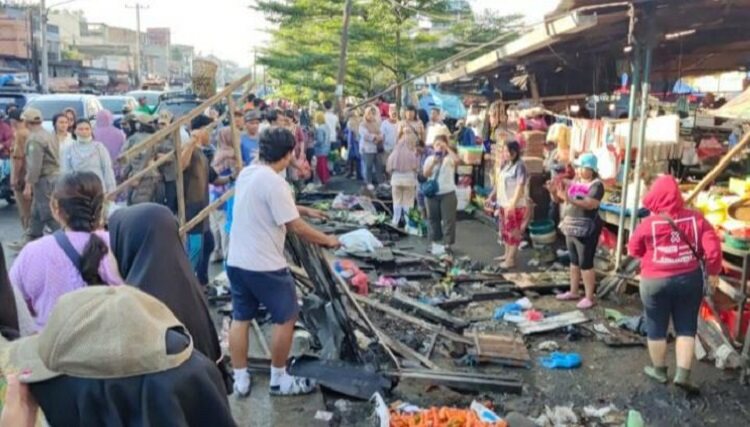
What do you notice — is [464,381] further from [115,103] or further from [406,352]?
[115,103]

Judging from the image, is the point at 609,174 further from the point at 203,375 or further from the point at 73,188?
the point at 203,375

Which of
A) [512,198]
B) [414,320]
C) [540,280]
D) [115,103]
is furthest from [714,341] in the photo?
[115,103]

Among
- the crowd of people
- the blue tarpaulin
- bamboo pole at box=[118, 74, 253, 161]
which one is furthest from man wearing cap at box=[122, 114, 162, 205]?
the blue tarpaulin

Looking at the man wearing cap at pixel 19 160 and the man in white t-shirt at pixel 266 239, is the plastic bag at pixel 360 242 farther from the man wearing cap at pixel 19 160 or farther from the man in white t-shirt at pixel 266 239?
the man in white t-shirt at pixel 266 239

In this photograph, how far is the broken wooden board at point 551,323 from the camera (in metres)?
6.98

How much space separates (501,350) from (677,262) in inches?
68.7

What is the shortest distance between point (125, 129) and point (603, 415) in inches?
384

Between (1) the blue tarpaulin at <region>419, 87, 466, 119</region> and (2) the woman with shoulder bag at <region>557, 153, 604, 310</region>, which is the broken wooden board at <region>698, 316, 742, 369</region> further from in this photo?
(1) the blue tarpaulin at <region>419, 87, 466, 119</region>

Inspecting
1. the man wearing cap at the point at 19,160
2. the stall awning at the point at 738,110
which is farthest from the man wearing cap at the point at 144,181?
the stall awning at the point at 738,110

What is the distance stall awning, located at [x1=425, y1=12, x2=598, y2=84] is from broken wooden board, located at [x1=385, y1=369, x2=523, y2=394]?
13.8ft

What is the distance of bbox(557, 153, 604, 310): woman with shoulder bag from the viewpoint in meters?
7.54

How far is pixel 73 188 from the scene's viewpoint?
3199 millimetres

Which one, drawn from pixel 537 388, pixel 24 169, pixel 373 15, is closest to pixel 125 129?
pixel 24 169

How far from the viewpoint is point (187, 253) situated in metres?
6.41
